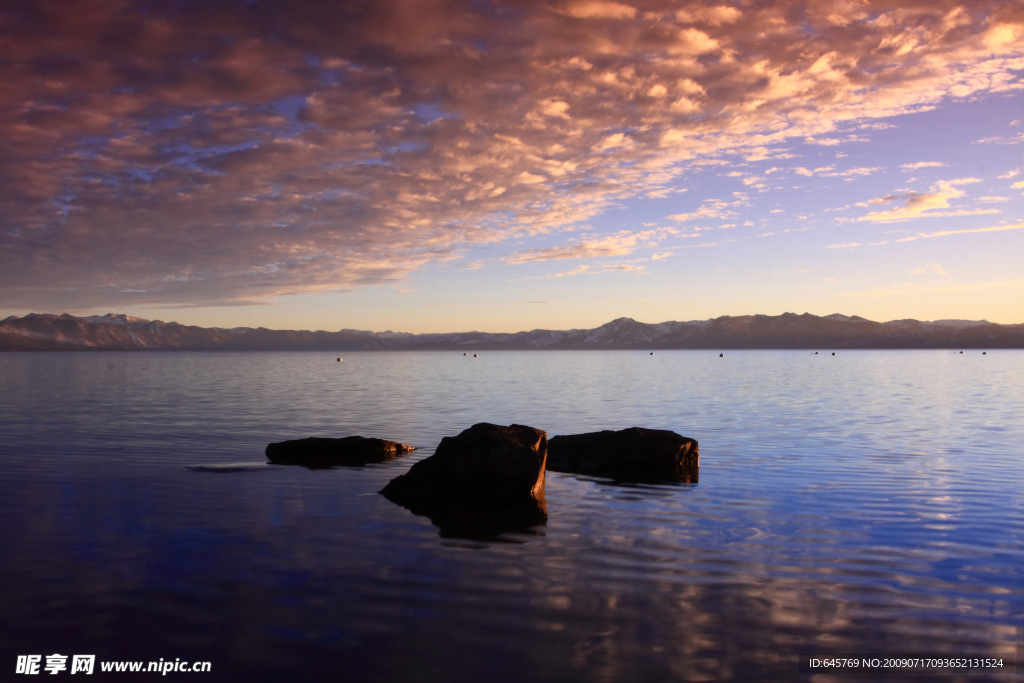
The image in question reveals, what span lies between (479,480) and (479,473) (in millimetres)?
166

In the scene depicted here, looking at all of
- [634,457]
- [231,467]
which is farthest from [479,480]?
[231,467]

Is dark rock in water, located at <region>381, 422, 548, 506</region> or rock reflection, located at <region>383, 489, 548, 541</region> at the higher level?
dark rock in water, located at <region>381, 422, 548, 506</region>

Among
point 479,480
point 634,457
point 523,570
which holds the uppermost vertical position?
point 479,480

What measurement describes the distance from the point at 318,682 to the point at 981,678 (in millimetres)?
7243

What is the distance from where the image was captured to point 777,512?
46.9 feet

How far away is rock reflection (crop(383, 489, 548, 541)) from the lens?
1280cm

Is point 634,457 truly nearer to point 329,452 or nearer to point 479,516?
point 479,516

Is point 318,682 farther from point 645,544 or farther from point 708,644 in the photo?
point 645,544

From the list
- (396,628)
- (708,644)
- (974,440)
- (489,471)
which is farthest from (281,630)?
(974,440)

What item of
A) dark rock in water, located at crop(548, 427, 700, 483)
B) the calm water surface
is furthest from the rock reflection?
dark rock in water, located at crop(548, 427, 700, 483)

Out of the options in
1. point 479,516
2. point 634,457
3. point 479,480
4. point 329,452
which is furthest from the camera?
point 329,452

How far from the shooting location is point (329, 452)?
21.8m

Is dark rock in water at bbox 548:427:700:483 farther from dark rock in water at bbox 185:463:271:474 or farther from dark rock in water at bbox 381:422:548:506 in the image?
dark rock in water at bbox 185:463:271:474

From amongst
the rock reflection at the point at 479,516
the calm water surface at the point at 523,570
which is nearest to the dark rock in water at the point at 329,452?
the calm water surface at the point at 523,570
